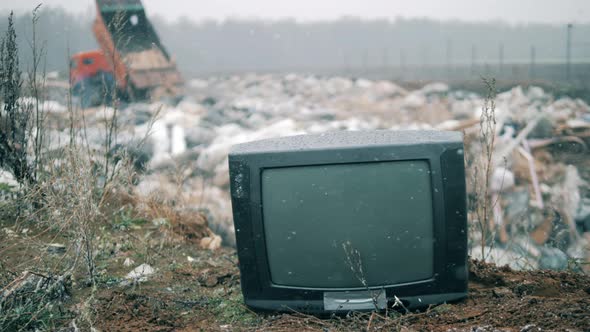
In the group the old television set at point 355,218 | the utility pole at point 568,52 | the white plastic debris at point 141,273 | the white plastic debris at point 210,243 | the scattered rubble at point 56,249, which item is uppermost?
the utility pole at point 568,52

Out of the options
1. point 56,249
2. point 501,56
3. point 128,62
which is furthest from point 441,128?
point 501,56

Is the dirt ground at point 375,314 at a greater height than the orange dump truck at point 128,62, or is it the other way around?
the orange dump truck at point 128,62

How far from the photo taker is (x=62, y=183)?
103 inches

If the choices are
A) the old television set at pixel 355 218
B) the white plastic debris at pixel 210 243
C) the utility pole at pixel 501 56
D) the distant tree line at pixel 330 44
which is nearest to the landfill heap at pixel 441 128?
the white plastic debris at pixel 210 243

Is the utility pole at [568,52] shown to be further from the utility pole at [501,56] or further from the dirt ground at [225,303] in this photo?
the dirt ground at [225,303]

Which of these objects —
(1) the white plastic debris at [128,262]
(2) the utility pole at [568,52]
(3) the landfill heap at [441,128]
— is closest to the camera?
(1) the white plastic debris at [128,262]

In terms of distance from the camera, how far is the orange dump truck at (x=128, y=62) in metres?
4.59

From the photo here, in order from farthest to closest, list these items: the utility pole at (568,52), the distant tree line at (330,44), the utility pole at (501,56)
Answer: the distant tree line at (330,44)
the utility pole at (501,56)
the utility pole at (568,52)

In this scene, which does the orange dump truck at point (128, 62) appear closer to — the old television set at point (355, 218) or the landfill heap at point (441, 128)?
the landfill heap at point (441, 128)

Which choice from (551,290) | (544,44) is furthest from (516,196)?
(544,44)

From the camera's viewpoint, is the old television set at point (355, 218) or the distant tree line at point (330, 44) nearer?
the old television set at point (355, 218)

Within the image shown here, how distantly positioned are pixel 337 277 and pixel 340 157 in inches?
18.8

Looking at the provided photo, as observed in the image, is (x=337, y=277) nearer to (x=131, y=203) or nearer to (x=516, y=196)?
(x=131, y=203)

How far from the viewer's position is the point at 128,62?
3902 mm
